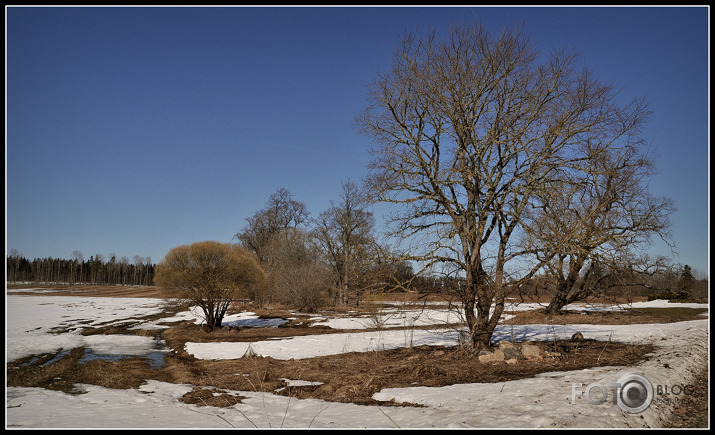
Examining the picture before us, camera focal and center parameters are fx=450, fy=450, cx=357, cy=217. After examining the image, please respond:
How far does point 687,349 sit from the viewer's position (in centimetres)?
1216

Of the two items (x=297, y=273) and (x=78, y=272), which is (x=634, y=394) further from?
(x=78, y=272)

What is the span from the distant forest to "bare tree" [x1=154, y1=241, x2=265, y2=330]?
100236 mm

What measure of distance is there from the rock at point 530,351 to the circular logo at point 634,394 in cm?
264

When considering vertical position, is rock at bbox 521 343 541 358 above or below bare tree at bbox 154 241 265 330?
below

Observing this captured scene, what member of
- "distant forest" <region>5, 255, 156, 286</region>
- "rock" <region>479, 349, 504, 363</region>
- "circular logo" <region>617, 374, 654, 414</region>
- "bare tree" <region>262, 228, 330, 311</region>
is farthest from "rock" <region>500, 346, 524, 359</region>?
"distant forest" <region>5, 255, 156, 286</region>

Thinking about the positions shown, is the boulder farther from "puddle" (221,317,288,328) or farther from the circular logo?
"puddle" (221,317,288,328)

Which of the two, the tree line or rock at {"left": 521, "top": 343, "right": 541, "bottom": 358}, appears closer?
rock at {"left": 521, "top": 343, "right": 541, "bottom": 358}

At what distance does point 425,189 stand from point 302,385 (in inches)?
227

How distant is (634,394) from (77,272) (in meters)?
136

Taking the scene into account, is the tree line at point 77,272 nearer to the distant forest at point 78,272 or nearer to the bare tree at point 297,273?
the distant forest at point 78,272

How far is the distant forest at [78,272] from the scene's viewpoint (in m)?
113

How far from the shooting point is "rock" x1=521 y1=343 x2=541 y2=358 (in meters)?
11.2

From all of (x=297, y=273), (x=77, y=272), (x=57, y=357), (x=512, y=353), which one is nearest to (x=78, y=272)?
(x=77, y=272)

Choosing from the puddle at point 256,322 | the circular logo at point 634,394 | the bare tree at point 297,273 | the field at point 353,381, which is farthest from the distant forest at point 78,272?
the circular logo at point 634,394
